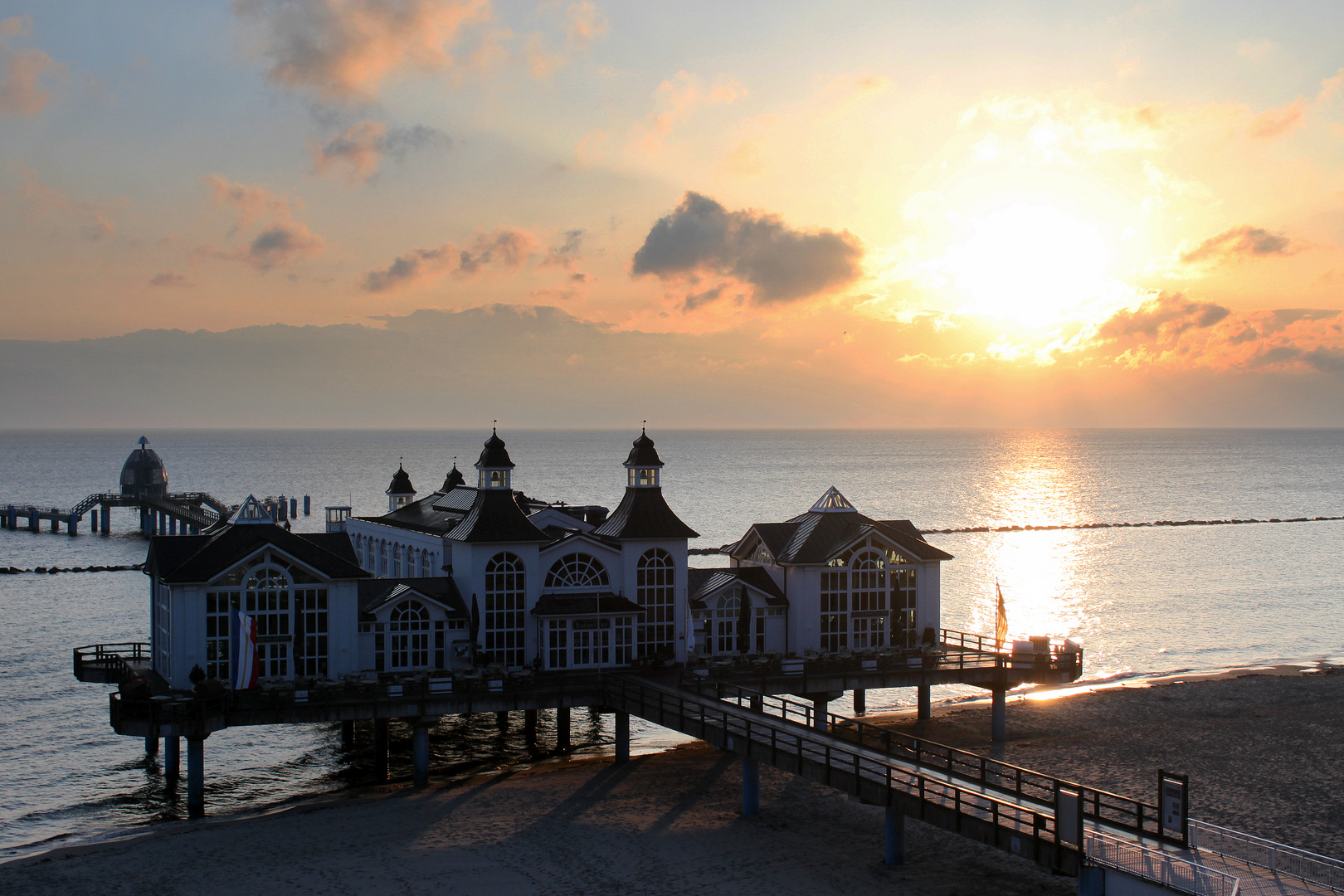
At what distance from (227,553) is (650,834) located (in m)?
18.1

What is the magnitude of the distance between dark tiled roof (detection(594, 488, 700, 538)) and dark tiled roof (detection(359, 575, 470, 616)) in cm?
641

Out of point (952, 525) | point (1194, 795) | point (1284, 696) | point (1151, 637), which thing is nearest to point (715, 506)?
point (952, 525)

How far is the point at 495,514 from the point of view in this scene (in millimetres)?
46438

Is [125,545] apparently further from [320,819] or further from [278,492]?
[320,819]

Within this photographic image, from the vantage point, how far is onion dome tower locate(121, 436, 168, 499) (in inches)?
5556

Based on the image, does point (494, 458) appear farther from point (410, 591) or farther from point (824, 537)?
point (824, 537)

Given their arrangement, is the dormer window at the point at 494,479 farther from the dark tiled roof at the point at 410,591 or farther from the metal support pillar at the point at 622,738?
the metal support pillar at the point at 622,738

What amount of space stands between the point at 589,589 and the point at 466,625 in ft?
17.0

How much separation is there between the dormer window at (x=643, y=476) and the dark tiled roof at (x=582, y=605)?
15.9 ft

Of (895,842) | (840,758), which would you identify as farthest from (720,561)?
(895,842)

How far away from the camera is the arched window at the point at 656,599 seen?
47.6 metres

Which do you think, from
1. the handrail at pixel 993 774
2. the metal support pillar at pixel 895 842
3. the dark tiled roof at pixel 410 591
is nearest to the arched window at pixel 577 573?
the dark tiled roof at pixel 410 591

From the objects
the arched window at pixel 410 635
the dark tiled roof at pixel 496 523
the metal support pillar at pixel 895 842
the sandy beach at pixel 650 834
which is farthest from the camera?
the dark tiled roof at pixel 496 523

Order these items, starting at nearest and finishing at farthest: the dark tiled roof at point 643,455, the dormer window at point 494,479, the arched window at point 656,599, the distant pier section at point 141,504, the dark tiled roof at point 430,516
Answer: the dormer window at point 494,479
the arched window at point 656,599
the dark tiled roof at point 643,455
the dark tiled roof at point 430,516
the distant pier section at point 141,504
